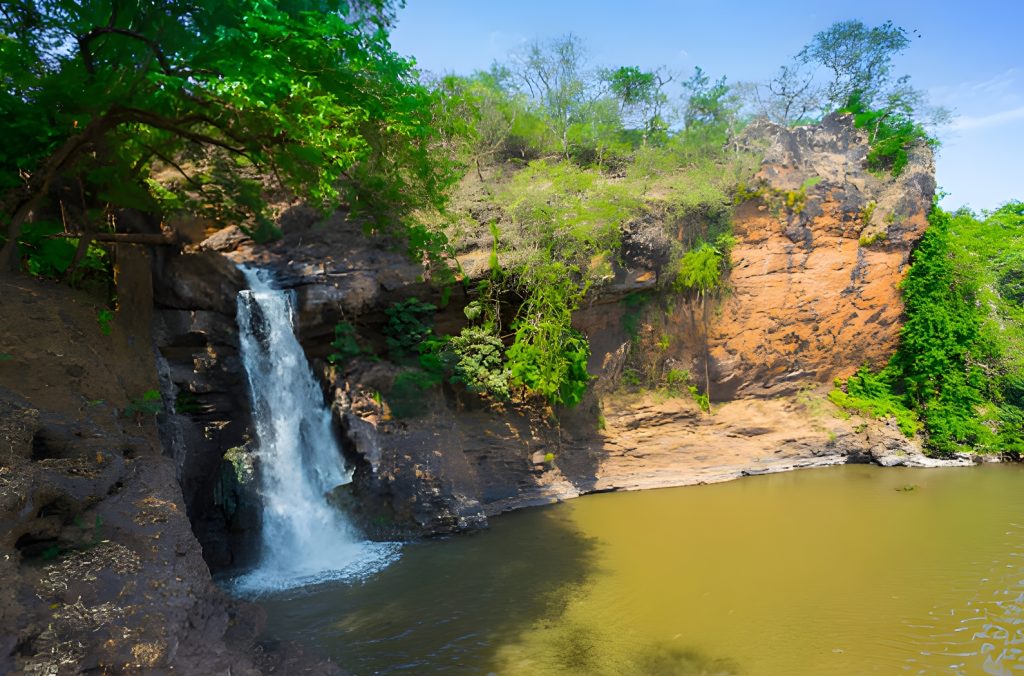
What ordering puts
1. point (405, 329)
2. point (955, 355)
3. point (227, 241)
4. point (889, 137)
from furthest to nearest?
point (889, 137) < point (955, 355) < point (227, 241) < point (405, 329)

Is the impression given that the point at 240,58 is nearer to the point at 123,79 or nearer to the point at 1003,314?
the point at 123,79

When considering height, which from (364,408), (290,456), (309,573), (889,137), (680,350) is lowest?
(309,573)

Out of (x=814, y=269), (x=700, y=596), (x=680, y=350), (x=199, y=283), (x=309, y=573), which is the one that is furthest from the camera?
(x=814, y=269)

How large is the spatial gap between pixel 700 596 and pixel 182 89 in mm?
9497

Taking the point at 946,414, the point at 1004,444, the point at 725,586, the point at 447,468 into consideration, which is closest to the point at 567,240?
the point at 447,468

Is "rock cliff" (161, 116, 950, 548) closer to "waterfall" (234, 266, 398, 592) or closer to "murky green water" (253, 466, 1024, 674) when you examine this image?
"waterfall" (234, 266, 398, 592)

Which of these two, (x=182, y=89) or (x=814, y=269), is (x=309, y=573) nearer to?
(x=182, y=89)

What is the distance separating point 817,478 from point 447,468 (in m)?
8.86

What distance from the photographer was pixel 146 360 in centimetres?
888

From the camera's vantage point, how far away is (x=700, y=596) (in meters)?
8.02

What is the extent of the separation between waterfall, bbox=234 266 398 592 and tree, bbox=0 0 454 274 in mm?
2772

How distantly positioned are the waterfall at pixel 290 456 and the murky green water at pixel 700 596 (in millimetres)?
1243

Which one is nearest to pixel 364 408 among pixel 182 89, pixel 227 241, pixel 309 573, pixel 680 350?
pixel 309 573

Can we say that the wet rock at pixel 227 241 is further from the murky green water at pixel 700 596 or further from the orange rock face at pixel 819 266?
the orange rock face at pixel 819 266
